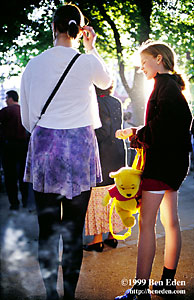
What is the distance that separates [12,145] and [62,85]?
489 centimetres

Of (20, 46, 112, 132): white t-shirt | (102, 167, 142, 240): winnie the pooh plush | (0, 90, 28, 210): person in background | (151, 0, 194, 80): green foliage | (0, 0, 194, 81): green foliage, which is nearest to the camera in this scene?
(20, 46, 112, 132): white t-shirt

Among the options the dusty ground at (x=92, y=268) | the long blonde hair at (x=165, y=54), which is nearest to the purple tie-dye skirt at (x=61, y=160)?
the long blonde hair at (x=165, y=54)

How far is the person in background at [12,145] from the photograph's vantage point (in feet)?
23.8

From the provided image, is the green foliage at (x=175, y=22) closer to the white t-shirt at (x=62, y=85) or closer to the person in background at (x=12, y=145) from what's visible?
the person in background at (x=12, y=145)

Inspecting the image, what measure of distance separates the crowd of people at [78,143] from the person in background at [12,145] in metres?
4.54

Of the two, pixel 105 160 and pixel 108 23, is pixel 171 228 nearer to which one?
pixel 105 160

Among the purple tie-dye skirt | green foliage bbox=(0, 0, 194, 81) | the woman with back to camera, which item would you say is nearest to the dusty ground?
the woman with back to camera

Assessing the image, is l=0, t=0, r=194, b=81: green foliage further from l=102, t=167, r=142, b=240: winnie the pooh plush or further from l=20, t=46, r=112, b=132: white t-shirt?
l=20, t=46, r=112, b=132: white t-shirt

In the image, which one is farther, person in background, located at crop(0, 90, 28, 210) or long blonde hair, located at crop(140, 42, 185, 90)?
person in background, located at crop(0, 90, 28, 210)

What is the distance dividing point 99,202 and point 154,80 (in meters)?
2.03

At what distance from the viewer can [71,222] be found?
2682 millimetres

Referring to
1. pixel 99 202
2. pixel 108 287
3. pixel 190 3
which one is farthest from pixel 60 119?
pixel 190 3

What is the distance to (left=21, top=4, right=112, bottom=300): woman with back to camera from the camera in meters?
2.61

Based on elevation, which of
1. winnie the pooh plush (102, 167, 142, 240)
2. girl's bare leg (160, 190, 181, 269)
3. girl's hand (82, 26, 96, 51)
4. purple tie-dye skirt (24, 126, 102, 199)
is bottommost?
girl's bare leg (160, 190, 181, 269)
